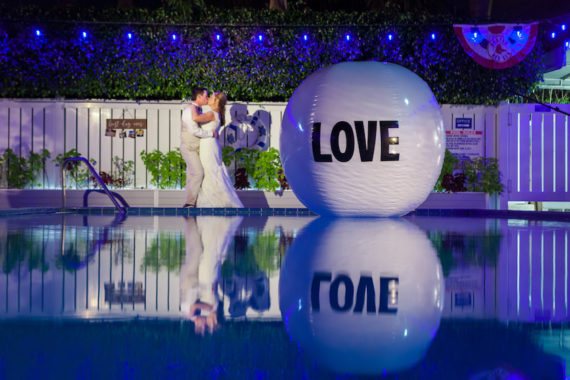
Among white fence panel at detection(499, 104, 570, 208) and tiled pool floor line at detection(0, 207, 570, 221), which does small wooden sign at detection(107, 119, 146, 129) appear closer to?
tiled pool floor line at detection(0, 207, 570, 221)

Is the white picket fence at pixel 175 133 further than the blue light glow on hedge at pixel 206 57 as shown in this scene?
Yes

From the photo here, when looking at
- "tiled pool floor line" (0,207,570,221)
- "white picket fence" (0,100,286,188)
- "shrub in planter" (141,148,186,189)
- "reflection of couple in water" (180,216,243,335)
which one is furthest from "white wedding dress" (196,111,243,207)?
"reflection of couple in water" (180,216,243,335)

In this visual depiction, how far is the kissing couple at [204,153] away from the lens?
28.0 feet

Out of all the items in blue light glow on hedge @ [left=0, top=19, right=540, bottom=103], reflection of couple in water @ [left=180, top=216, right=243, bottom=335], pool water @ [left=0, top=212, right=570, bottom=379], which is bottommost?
pool water @ [left=0, top=212, right=570, bottom=379]

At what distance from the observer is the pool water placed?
42.0 inches

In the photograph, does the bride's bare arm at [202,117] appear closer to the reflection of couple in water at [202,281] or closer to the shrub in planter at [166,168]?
the shrub in planter at [166,168]

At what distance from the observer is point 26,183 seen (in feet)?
34.9

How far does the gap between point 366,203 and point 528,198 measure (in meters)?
6.26

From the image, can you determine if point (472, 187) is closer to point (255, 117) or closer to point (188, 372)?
point (255, 117)

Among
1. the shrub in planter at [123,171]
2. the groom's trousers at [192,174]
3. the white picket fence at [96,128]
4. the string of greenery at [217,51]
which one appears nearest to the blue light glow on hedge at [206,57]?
the string of greenery at [217,51]

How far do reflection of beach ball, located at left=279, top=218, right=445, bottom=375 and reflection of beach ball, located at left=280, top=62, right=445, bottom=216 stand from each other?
2727mm

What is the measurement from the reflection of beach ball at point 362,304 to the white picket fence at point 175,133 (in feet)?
27.3

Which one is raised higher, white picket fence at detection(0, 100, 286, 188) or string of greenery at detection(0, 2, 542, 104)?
string of greenery at detection(0, 2, 542, 104)

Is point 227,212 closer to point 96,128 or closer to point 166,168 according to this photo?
point 166,168
